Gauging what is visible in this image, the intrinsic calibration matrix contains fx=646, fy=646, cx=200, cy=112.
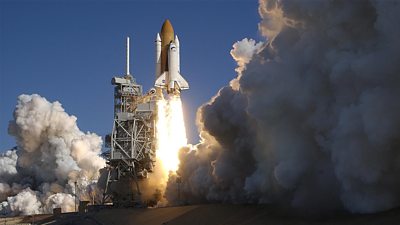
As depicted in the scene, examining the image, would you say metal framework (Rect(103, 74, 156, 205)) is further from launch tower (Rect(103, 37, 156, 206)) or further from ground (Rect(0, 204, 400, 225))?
ground (Rect(0, 204, 400, 225))

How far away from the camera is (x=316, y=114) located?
36.9 metres

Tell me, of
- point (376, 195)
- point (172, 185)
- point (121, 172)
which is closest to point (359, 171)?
point (376, 195)

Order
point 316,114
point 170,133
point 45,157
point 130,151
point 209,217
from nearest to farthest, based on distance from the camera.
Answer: point 316,114 → point 209,217 → point 170,133 → point 130,151 → point 45,157

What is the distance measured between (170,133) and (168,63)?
270 inches

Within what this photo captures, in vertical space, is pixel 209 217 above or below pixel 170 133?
below

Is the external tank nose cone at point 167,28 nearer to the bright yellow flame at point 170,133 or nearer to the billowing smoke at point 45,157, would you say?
the bright yellow flame at point 170,133

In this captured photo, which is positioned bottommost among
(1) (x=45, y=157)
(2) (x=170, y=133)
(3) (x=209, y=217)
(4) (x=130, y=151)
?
(3) (x=209, y=217)

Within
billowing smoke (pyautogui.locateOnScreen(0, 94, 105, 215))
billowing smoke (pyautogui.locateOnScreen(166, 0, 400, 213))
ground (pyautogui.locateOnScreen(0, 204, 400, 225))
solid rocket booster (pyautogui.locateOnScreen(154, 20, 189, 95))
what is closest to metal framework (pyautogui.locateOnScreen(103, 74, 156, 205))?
solid rocket booster (pyautogui.locateOnScreen(154, 20, 189, 95))

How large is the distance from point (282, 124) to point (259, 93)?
2622 millimetres

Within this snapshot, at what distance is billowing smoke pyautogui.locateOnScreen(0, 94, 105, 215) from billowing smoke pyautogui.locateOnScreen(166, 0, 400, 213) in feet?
123

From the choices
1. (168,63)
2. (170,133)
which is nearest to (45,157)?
(170,133)

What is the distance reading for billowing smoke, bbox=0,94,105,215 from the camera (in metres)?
81.2

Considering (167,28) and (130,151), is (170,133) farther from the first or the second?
(167,28)

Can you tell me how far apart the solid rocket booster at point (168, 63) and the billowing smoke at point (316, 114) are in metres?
13.4
